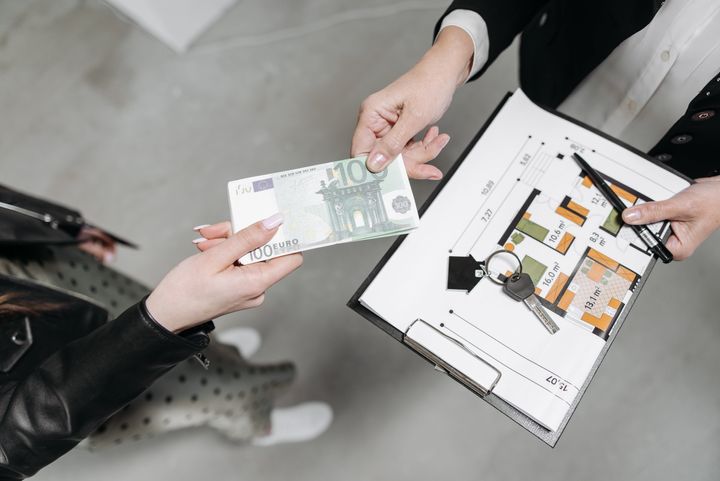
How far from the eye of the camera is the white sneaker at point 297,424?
1401 mm

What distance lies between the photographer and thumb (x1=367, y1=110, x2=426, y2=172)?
779 millimetres

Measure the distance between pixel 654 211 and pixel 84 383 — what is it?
864 mm

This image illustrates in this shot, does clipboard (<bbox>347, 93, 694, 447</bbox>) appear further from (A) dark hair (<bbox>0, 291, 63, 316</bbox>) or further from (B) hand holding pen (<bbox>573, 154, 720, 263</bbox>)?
(A) dark hair (<bbox>0, 291, 63, 316</bbox>)

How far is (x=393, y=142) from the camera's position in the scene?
2.57 feet

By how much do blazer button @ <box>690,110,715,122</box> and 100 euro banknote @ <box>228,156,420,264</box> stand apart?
0.42m

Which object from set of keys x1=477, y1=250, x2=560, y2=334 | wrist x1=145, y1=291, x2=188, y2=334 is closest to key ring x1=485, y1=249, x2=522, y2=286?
set of keys x1=477, y1=250, x2=560, y2=334

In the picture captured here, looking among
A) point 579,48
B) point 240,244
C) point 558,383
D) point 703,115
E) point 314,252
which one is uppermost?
point 579,48

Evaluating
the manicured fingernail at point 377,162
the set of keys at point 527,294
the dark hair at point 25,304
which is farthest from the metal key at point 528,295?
the dark hair at point 25,304

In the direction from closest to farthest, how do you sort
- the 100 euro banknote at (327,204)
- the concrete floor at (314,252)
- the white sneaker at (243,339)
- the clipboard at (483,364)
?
1. the clipboard at (483,364)
2. the 100 euro banknote at (327,204)
3. the concrete floor at (314,252)
4. the white sneaker at (243,339)

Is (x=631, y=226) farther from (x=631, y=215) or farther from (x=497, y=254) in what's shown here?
(x=497, y=254)

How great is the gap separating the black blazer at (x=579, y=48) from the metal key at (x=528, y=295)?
13.4 inches

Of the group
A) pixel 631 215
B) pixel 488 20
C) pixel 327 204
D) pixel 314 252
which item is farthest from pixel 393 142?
pixel 314 252

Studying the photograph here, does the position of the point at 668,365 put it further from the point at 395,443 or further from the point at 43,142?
the point at 43,142

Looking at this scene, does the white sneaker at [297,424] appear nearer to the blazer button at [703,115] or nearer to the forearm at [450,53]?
the forearm at [450,53]
